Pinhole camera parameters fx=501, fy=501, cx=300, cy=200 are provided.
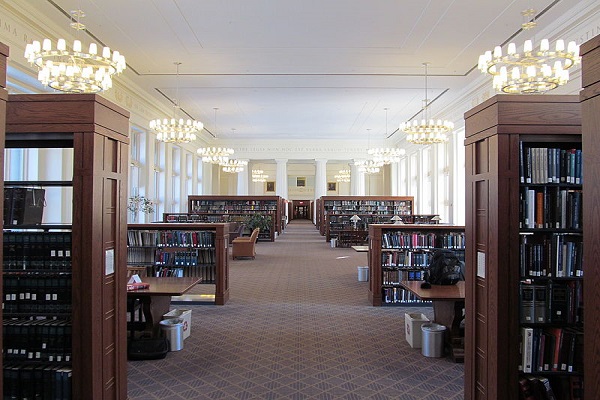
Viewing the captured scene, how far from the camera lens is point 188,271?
8570mm

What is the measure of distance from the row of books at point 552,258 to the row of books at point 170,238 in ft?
19.2

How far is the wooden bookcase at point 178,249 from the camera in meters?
8.48

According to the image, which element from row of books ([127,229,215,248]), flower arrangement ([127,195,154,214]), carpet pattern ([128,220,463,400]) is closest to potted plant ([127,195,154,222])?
flower arrangement ([127,195,154,214])

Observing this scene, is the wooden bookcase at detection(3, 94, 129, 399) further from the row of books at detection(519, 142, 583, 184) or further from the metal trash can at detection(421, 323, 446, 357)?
the metal trash can at detection(421, 323, 446, 357)

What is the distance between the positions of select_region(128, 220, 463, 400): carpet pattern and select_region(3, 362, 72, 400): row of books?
833 mm

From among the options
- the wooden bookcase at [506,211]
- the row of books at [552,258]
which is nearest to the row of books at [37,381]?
the wooden bookcase at [506,211]

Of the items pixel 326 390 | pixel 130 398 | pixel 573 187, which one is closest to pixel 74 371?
pixel 130 398

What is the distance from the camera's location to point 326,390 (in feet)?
14.6

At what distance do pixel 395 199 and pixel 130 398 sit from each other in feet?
61.2

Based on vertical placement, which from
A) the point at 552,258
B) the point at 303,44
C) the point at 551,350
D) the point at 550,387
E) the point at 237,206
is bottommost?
the point at 550,387

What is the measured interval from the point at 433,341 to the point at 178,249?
4781mm

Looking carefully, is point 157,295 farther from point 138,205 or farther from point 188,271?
point 138,205

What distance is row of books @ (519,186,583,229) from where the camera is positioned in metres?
3.59

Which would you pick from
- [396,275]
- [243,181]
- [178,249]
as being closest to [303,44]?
[178,249]
